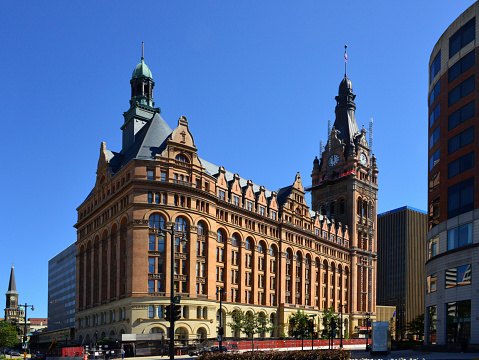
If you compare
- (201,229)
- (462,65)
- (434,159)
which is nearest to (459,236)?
(434,159)

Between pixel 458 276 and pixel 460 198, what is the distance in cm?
744

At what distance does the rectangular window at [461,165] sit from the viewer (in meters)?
50.8

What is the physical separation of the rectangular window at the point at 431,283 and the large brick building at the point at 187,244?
36510 millimetres

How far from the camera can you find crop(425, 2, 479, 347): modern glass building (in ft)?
161

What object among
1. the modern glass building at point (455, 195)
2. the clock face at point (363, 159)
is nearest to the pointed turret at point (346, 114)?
the clock face at point (363, 159)

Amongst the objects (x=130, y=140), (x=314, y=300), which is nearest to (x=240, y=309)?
(x=314, y=300)

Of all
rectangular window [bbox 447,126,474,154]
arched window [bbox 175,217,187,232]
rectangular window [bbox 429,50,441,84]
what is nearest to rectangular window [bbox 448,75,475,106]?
rectangular window [bbox 447,126,474,154]

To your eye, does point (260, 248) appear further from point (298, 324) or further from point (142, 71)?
point (142, 71)

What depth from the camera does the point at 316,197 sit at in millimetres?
142750

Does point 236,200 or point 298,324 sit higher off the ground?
point 236,200

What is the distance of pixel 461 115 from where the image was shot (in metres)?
53.0

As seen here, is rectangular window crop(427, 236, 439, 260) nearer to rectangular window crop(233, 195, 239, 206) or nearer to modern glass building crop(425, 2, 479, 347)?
modern glass building crop(425, 2, 479, 347)

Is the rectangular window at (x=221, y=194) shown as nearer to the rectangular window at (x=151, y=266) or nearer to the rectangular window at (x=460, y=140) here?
the rectangular window at (x=151, y=266)

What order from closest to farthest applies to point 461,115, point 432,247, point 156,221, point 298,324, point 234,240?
point 461,115 → point 432,247 → point 156,221 → point 234,240 → point 298,324
